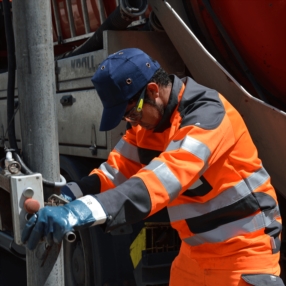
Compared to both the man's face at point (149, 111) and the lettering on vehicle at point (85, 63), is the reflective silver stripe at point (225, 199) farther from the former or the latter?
the lettering on vehicle at point (85, 63)

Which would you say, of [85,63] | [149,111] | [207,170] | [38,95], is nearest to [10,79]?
[38,95]

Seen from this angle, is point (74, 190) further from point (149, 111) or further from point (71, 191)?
point (149, 111)

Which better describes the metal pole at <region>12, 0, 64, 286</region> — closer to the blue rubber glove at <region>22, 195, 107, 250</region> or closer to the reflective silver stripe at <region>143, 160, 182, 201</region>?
the blue rubber glove at <region>22, 195, 107, 250</region>

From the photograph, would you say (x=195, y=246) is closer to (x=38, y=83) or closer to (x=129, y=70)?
(x=129, y=70)

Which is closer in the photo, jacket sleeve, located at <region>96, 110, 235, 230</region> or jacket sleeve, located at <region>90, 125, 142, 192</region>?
jacket sleeve, located at <region>96, 110, 235, 230</region>

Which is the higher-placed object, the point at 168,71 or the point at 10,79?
the point at 10,79

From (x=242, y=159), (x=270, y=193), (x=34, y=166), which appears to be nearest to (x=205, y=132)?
(x=242, y=159)

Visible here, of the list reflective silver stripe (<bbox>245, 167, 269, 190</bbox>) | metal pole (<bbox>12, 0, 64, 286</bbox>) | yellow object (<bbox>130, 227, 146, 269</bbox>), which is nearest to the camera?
metal pole (<bbox>12, 0, 64, 286</bbox>)

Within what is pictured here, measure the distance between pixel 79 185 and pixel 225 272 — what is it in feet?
2.39

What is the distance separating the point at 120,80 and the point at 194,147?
1.32ft

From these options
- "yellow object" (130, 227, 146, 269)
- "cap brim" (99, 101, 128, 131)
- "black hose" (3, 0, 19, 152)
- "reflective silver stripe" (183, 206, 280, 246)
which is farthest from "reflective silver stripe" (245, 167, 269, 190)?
"yellow object" (130, 227, 146, 269)

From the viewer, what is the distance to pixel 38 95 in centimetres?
205

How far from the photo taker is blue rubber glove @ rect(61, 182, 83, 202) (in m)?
2.61

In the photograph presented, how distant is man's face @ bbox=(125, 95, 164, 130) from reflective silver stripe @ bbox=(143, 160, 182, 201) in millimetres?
396
